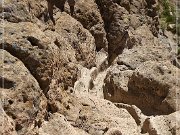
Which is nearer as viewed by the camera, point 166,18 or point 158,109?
point 158,109

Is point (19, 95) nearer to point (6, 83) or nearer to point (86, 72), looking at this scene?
point (6, 83)

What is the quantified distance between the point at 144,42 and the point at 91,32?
2.54 metres

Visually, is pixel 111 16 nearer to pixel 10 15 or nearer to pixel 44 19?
pixel 44 19

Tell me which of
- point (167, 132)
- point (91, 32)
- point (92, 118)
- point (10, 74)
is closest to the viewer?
point (10, 74)

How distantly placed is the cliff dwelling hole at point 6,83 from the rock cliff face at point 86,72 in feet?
0.07

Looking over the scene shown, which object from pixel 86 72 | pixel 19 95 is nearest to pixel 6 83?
pixel 19 95

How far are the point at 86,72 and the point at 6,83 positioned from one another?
718cm

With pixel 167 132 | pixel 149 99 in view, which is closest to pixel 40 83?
pixel 167 132

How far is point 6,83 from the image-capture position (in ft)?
28.7

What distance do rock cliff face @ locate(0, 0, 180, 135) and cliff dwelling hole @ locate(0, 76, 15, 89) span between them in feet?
0.07

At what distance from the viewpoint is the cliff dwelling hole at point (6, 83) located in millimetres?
8672

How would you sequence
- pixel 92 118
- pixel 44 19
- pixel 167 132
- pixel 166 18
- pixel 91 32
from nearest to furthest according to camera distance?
pixel 92 118 → pixel 167 132 → pixel 44 19 → pixel 91 32 → pixel 166 18

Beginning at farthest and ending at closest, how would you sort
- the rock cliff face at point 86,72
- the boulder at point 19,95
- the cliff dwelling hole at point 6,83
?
1. the rock cliff face at point 86,72
2. the cliff dwelling hole at point 6,83
3. the boulder at point 19,95

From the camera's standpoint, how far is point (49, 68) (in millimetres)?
10172
